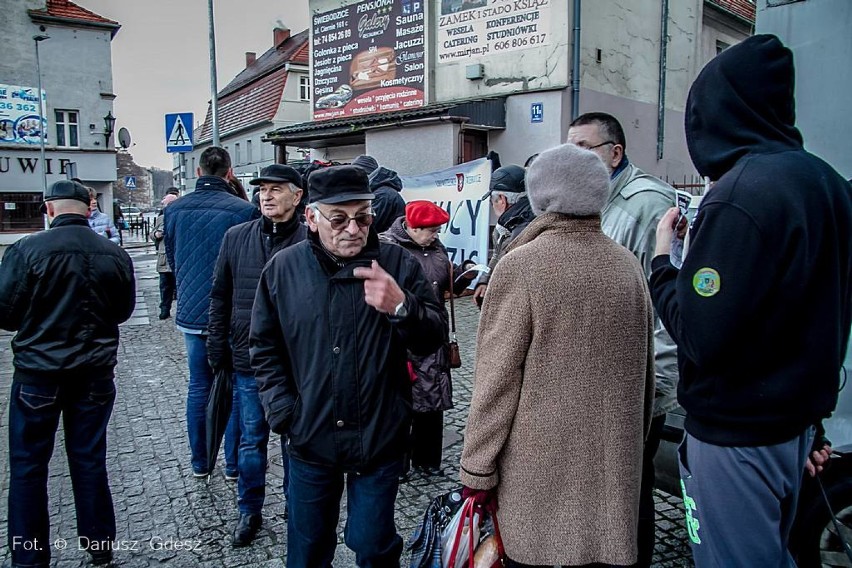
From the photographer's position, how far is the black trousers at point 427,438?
4.48 m

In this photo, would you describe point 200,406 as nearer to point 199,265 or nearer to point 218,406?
point 218,406

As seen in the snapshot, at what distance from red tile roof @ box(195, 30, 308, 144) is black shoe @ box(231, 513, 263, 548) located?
28932 mm

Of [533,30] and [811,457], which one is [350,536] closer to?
[811,457]

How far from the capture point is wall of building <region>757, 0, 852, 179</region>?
330 centimetres

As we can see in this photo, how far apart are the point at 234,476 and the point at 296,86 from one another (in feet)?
94.1

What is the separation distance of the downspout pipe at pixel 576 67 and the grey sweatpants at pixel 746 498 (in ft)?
38.2

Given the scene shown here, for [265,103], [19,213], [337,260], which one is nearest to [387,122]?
[337,260]

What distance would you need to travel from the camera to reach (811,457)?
85.7 inches

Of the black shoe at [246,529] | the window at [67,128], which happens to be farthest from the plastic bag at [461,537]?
the window at [67,128]

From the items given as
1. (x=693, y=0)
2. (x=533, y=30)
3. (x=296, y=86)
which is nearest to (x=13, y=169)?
(x=296, y=86)

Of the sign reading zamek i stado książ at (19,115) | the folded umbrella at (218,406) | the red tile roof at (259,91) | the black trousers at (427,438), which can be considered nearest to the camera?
the folded umbrella at (218,406)

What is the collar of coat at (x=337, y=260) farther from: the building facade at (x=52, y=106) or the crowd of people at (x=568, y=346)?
the building facade at (x=52, y=106)

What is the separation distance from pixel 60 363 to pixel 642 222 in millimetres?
2927

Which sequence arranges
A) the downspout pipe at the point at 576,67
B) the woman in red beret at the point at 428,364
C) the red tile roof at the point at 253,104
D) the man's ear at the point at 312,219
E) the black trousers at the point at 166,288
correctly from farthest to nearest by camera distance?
the red tile roof at the point at 253,104 < the downspout pipe at the point at 576,67 < the black trousers at the point at 166,288 < the woman in red beret at the point at 428,364 < the man's ear at the point at 312,219
